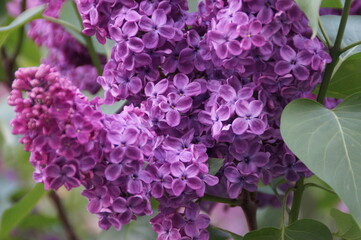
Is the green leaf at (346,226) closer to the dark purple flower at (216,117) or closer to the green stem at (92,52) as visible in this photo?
the dark purple flower at (216,117)

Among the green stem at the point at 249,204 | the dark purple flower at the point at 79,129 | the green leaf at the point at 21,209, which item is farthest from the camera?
the green leaf at the point at 21,209

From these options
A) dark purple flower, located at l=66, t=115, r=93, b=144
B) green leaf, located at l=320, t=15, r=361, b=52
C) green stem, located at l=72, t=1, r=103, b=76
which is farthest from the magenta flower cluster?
green stem, located at l=72, t=1, r=103, b=76

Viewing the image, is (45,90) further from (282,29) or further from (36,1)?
(36,1)

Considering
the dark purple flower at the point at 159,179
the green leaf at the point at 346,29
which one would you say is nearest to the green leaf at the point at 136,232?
the dark purple flower at the point at 159,179

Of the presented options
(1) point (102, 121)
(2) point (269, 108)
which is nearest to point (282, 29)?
(2) point (269, 108)

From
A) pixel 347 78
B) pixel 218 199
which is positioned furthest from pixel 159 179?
pixel 347 78

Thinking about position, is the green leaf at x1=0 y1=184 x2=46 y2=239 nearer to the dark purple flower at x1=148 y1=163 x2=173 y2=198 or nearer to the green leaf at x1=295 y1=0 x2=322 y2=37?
the dark purple flower at x1=148 y1=163 x2=173 y2=198
